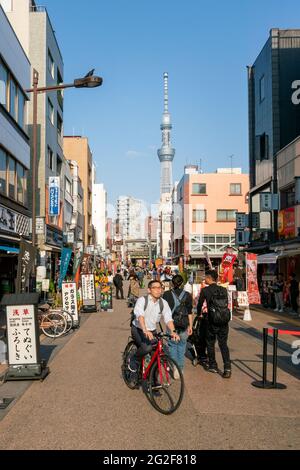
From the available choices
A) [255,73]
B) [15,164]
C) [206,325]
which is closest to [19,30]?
[15,164]

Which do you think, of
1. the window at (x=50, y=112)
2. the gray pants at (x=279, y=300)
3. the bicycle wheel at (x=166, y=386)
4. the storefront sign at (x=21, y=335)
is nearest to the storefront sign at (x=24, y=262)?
the storefront sign at (x=21, y=335)

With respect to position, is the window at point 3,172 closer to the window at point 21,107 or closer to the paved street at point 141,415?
the window at point 21,107

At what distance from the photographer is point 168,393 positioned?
6.32 m

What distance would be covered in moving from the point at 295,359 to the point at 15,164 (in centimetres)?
1457

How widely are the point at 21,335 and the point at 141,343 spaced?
2.36m

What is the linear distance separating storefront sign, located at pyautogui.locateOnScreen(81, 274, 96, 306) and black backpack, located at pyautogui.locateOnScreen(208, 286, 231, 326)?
41.5ft

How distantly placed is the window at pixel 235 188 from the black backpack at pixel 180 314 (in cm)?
5699

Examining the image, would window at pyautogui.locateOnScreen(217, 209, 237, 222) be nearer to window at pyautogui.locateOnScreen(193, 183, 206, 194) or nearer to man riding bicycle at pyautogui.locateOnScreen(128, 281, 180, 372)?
window at pyautogui.locateOnScreen(193, 183, 206, 194)

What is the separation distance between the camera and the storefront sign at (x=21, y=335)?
8.26 m

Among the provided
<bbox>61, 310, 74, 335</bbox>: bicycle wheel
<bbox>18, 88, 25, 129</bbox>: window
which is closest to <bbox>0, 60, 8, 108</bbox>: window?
<bbox>18, 88, 25, 129</bbox>: window

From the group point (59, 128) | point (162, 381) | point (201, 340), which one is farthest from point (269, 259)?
point (59, 128)

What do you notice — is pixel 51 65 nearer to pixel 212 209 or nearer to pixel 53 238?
pixel 53 238

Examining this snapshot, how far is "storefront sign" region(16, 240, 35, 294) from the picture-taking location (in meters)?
11.8

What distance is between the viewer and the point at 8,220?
60.3 feet
